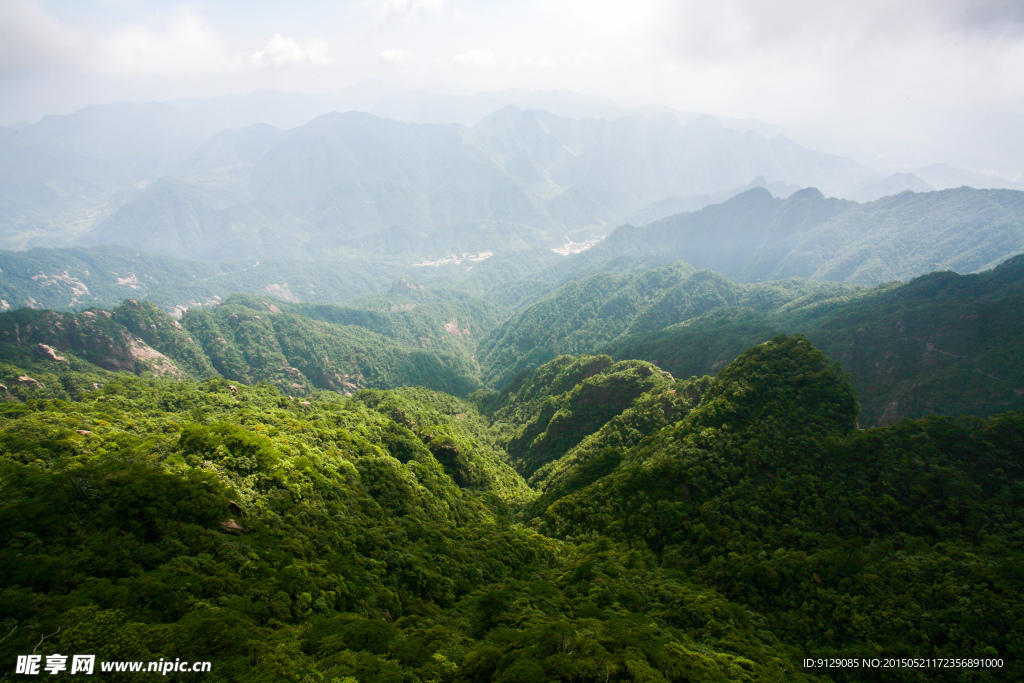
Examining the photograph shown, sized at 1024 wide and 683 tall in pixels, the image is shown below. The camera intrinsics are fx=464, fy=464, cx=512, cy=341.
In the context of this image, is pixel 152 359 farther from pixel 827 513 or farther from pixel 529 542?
pixel 827 513

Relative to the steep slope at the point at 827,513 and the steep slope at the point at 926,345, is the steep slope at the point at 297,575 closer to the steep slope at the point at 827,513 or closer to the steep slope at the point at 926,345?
the steep slope at the point at 827,513

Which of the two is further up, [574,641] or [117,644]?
[117,644]

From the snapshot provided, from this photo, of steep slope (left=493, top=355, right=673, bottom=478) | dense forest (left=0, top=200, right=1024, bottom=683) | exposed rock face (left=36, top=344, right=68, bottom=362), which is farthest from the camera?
exposed rock face (left=36, top=344, right=68, bottom=362)

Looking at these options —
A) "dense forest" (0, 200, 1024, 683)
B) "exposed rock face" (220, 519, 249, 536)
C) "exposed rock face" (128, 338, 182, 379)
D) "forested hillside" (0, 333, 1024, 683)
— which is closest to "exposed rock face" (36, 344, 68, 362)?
"exposed rock face" (128, 338, 182, 379)

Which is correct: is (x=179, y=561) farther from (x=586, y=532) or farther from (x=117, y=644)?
(x=586, y=532)

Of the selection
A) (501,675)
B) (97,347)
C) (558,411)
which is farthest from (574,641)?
(97,347)

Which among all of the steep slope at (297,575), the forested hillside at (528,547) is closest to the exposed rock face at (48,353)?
the forested hillside at (528,547)

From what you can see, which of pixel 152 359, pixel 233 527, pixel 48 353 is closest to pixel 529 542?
pixel 233 527

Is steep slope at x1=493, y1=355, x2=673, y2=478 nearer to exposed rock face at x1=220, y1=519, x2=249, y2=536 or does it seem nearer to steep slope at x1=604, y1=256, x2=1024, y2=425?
steep slope at x1=604, y1=256, x2=1024, y2=425

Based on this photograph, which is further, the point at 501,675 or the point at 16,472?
the point at 16,472
